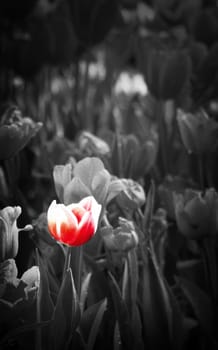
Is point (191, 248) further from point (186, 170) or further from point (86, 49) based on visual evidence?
point (86, 49)

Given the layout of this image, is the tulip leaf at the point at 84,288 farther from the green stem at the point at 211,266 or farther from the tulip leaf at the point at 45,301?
the green stem at the point at 211,266

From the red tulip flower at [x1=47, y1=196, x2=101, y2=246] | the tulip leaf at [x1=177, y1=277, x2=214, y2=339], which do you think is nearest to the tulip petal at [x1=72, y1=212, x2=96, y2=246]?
the red tulip flower at [x1=47, y1=196, x2=101, y2=246]

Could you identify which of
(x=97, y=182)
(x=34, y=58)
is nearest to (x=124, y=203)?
(x=97, y=182)

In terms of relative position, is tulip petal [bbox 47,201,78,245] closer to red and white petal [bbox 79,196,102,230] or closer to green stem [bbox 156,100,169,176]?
red and white petal [bbox 79,196,102,230]

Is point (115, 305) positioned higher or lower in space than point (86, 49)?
lower

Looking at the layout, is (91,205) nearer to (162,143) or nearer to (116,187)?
(116,187)

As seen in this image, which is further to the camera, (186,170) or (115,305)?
(186,170)
